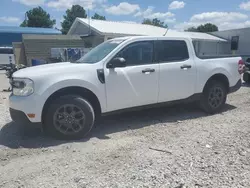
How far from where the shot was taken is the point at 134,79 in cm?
504

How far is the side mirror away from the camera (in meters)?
4.68

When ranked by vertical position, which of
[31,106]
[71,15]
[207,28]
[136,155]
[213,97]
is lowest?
[136,155]

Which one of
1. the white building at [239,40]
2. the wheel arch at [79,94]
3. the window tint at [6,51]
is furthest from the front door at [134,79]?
the window tint at [6,51]

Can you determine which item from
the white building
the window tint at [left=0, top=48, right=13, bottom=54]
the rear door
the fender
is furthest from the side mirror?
the window tint at [left=0, top=48, right=13, bottom=54]

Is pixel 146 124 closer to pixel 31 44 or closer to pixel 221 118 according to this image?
pixel 221 118

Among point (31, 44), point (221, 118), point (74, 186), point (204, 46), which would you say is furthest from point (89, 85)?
point (204, 46)

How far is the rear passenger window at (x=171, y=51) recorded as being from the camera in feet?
18.0

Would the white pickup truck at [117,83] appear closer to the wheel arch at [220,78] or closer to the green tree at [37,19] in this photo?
the wheel arch at [220,78]

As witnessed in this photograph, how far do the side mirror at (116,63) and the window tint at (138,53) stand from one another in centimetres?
28

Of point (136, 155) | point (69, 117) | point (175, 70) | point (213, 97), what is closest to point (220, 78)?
point (213, 97)

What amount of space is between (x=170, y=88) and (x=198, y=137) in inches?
52.0

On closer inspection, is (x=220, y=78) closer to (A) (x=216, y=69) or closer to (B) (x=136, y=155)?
(A) (x=216, y=69)

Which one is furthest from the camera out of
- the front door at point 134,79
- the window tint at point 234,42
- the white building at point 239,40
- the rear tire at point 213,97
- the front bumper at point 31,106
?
the window tint at point 234,42

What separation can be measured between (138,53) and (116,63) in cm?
72
